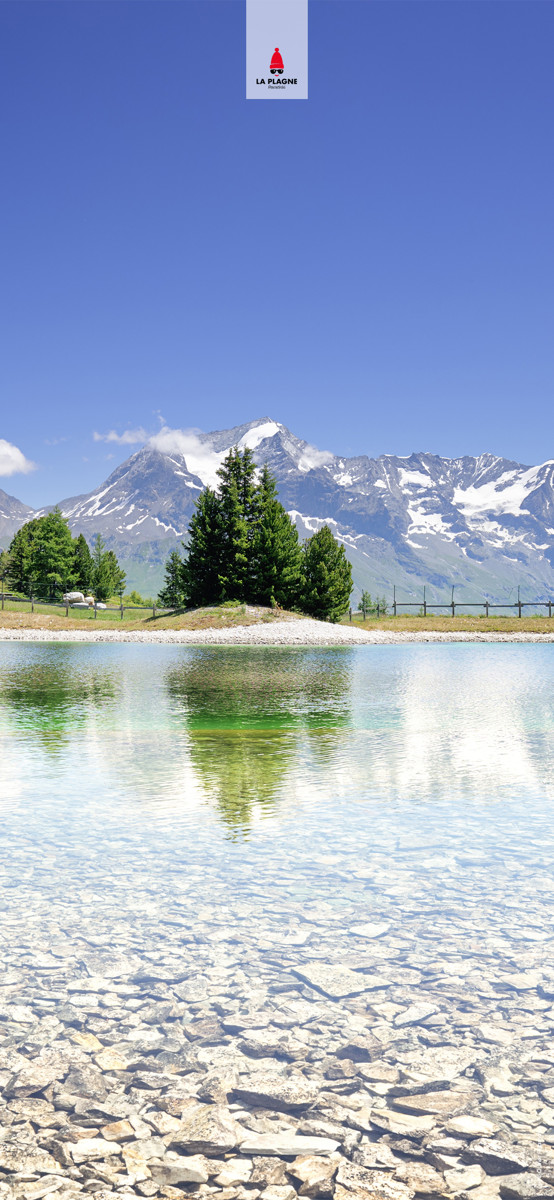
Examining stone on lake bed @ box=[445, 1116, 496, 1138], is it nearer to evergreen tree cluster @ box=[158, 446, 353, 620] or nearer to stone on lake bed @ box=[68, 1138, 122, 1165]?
stone on lake bed @ box=[68, 1138, 122, 1165]

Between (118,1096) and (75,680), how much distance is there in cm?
2588

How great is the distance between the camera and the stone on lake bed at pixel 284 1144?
12.4 feet

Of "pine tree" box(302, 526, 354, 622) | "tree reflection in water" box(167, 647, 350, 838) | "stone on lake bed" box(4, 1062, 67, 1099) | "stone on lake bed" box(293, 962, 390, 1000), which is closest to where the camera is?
"stone on lake bed" box(4, 1062, 67, 1099)

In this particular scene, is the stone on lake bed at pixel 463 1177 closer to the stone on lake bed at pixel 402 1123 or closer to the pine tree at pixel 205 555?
the stone on lake bed at pixel 402 1123

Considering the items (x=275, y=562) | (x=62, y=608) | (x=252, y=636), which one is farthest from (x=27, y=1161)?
(x=62, y=608)

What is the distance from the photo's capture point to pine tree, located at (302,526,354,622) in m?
77.6

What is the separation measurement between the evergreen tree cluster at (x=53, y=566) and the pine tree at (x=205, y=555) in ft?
87.6

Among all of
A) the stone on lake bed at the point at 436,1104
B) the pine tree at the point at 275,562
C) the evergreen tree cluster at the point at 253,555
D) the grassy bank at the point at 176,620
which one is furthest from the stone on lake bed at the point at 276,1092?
the pine tree at the point at 275,562

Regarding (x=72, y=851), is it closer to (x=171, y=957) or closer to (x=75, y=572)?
(x=171, y=957)

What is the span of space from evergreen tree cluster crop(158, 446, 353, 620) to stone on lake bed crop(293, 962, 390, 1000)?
2616 inches

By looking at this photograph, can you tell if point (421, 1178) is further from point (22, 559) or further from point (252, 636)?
point (22, 559)

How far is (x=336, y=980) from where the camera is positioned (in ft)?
18.4

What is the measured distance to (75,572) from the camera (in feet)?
364

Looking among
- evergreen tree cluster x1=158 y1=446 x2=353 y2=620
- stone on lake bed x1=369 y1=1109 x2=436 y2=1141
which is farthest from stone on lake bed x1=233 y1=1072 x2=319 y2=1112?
evergreen tree cluster x1=158 y1=446 x2=353 y2=620
